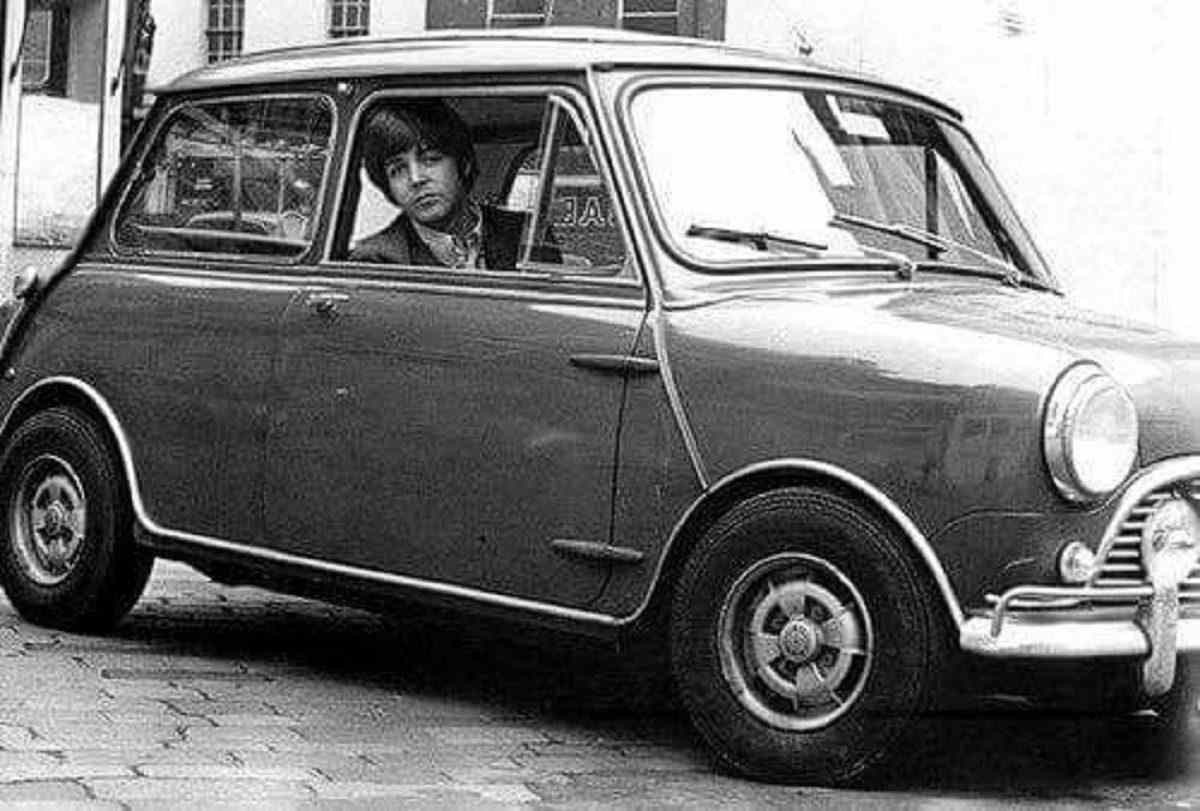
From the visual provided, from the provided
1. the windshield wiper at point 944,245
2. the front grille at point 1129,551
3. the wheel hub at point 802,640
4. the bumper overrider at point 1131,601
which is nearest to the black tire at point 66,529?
the windshield wiper at point 944,245

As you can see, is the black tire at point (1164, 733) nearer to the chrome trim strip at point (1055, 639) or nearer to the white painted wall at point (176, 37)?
the chrome trim strip at point (1055, 639)

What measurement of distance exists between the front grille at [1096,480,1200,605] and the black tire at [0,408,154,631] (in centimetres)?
301

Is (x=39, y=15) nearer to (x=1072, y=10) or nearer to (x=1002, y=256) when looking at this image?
(x=1072, y=10)

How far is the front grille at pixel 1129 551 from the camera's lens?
536 cm

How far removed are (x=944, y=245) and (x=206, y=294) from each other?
204 cm

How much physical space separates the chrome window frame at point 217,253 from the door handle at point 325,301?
183 mm

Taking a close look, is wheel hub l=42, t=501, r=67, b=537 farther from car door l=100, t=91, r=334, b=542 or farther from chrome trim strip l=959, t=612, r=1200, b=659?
chrome trim strip l=959, t=612, r=1200, b=659

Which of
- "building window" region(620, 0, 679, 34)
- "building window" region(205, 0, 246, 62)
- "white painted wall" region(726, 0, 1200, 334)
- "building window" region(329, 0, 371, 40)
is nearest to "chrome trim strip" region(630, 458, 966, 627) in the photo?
"white painted wall" region(726, 0, 1200, 334)

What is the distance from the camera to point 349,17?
25703 mm

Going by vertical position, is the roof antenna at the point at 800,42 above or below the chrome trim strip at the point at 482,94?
above

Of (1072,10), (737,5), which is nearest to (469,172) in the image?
(1072,10)

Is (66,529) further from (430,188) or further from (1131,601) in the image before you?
(1131,601)

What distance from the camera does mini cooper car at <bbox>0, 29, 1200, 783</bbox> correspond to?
5375 millimetres

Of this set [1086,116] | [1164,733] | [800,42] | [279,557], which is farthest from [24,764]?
[800,42]
